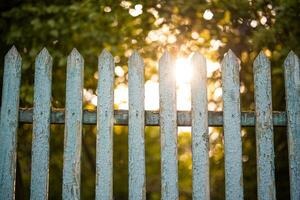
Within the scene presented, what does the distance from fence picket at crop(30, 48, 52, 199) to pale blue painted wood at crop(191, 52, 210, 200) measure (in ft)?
3.22

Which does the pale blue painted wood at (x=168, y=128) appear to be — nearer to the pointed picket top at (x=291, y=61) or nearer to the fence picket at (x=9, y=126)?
the pointed picket top at (x=291, y=61)

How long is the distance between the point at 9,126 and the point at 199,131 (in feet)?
4.21

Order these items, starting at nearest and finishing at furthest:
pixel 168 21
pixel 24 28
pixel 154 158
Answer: pixel 24 28 → pixel 168 21 → pixel 154 158

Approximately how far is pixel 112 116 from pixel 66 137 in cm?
34

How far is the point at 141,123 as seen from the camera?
273 centimetres

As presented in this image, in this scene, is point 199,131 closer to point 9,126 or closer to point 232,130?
point 232,130

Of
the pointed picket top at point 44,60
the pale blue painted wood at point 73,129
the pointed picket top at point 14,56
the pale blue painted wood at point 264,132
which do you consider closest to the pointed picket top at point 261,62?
the pale blue painted wood at point 264,132

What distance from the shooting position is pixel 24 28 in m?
3.79

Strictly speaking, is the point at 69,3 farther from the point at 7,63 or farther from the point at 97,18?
the point at 7,63

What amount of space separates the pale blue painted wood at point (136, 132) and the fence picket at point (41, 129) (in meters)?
0.56

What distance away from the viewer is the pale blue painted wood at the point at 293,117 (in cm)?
277

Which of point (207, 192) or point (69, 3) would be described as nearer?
point (207, 192)

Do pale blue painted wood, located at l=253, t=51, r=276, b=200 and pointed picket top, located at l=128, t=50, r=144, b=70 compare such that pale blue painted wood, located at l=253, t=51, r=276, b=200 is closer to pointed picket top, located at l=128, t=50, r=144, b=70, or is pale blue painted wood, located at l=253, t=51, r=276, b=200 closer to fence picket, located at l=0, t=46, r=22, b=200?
pointed picket top, located at l=128, t=50, r=144, b=70

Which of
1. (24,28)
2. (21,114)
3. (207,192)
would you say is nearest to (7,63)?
(21,114)
